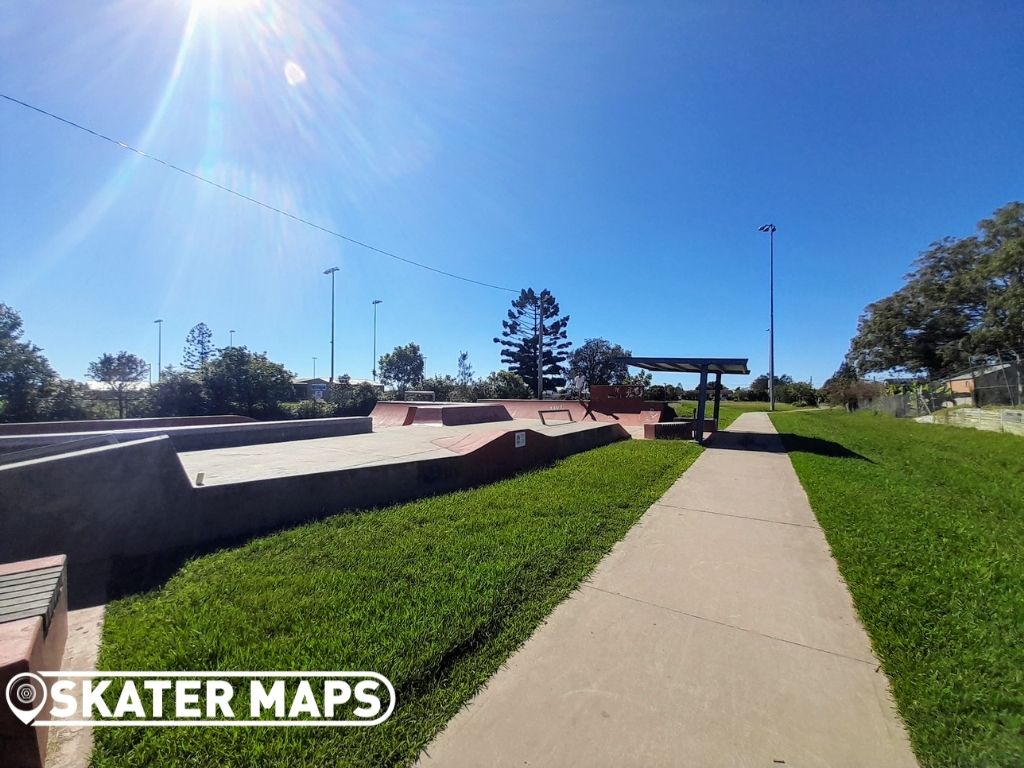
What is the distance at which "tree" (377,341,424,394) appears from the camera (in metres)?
57.3

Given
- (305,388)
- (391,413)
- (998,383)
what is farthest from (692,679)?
(305,388)

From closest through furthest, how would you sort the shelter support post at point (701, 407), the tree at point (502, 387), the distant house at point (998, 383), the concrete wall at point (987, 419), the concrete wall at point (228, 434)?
the concrete wall at point (228, 434) < the shelter support post at point (701, 407) < the concrete wall at point (987, 419) < the distant house at point (998, 383) < the tree at point (502, 387)

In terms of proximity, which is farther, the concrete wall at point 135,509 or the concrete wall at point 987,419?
the concrete wall at point 987,419

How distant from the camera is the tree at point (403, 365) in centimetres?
5728

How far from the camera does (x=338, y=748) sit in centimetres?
184

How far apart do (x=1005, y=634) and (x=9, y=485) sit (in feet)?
23.8

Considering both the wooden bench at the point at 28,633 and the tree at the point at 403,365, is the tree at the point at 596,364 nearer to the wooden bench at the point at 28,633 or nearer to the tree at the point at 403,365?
the tree at the point at 403,365

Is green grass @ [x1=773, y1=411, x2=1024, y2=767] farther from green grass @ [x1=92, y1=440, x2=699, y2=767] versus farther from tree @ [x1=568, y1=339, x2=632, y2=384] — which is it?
tree @ [x1=568, y1=339, x2=632, y2=384]

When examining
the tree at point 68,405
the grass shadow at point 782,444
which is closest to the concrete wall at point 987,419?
the grass shadow at point 782,444

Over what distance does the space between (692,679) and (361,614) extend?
212 cm

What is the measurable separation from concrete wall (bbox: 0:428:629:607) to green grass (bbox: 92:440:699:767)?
1.30ft

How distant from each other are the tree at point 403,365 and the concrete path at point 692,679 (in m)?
55.6

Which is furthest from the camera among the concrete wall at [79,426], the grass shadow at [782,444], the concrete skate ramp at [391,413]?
the concrete skate ramp at [391,413]

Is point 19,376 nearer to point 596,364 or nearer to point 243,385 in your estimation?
point 243,385
